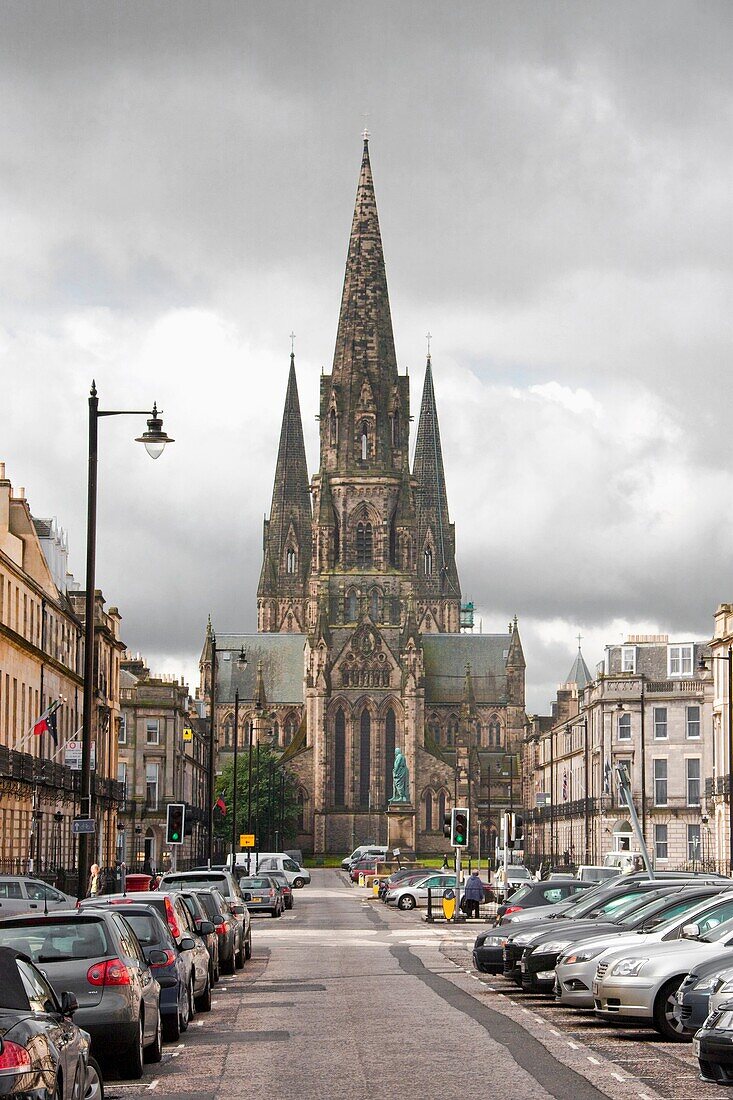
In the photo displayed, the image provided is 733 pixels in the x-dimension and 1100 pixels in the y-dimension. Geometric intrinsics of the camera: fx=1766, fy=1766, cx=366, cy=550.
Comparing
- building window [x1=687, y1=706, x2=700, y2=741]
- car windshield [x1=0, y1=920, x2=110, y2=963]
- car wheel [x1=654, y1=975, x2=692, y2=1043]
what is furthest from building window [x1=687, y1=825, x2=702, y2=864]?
car windshield [x1=0, y1=920, x2=110, y2=963]

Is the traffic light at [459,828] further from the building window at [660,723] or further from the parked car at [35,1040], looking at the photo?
the parked car at [35,1040]

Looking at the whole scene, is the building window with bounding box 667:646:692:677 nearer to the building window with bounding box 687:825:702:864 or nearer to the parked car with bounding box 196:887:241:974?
the building window with bounding box 687:825:702:864

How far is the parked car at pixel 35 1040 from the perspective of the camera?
1005 centimetres

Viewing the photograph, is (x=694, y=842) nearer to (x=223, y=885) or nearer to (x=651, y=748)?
(x=651, y=748)

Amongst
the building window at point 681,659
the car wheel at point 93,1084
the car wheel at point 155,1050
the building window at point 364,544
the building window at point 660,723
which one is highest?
the building window at point 364,544

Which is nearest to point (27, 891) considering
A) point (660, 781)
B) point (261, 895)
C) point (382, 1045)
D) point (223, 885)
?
point (223, 885)

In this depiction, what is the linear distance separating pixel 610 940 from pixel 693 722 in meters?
61.1

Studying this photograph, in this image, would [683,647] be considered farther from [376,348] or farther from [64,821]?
[376,348]

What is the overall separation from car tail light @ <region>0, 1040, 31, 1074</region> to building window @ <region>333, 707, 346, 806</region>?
139791mm

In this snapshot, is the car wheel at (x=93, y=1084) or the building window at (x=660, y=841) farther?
the building window at (x=660, y=841)

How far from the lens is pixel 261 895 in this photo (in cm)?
5553

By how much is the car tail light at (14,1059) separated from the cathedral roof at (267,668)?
158m

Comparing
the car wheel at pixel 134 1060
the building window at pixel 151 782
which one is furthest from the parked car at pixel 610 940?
the building window at pixel 151 782

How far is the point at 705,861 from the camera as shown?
2773 inches
